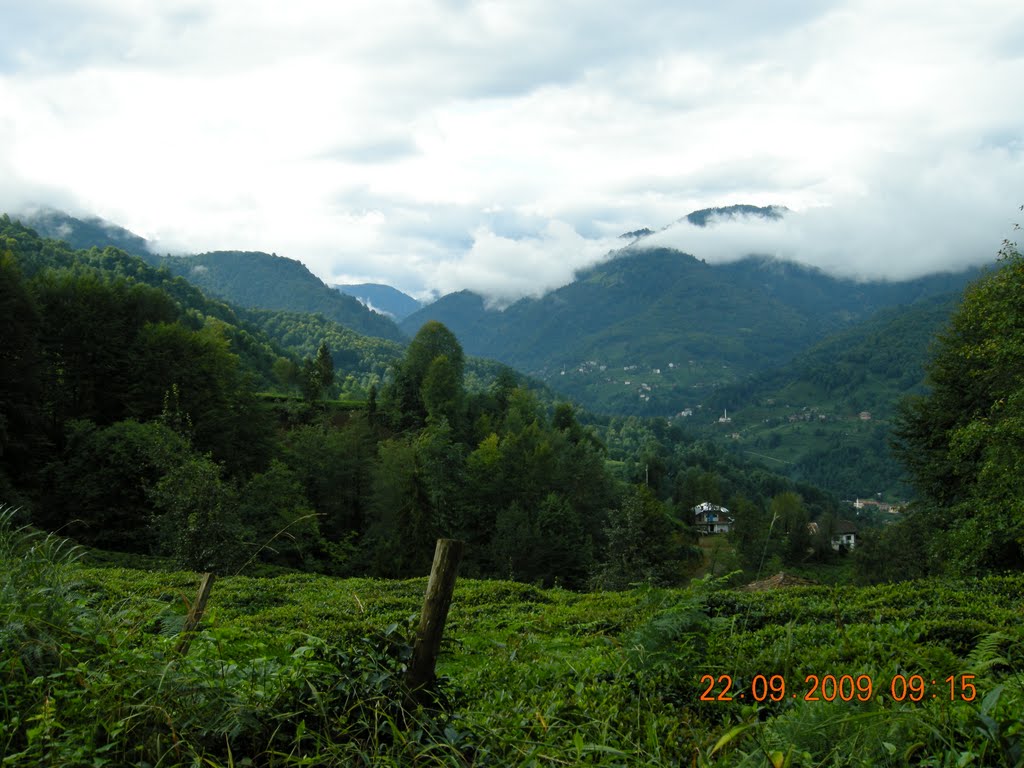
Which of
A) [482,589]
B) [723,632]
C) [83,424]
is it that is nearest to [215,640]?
[723,632]

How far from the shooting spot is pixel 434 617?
3.94m

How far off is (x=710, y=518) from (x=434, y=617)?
317 feet

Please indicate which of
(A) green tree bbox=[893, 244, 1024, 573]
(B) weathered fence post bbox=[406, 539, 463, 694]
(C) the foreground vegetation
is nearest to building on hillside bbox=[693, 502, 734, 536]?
(A) green tree bbox=[893, 244, 1024, 573]

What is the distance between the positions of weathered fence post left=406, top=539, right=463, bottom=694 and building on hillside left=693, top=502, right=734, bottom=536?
92.7m

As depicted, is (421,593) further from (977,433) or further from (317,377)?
(317,377)

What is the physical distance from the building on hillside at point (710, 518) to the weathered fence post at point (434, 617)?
9268cm

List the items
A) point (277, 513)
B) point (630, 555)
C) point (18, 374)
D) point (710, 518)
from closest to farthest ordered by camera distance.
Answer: point (18, 374) → point (277, 513) → point (630, 555) → point (710, 518)

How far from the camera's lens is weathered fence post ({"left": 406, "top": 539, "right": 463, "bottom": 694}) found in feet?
12.6

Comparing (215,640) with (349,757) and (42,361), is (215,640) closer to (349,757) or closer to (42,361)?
(349,757)

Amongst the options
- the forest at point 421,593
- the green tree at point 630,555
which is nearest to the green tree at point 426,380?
the forest at point 421,593

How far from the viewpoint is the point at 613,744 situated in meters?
3.47

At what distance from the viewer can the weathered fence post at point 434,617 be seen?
12.6 ft

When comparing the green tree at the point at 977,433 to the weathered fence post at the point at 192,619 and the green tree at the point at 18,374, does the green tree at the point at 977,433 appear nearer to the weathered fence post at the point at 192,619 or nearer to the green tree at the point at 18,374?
the weathered fence post at the point at 192,619
